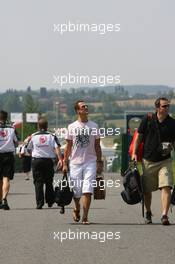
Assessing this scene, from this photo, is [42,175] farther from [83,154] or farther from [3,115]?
[83,154]

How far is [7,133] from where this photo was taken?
18.5 meters

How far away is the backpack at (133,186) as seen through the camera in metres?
15.1

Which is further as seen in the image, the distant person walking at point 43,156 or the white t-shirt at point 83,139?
the distant person walking at point 43,156

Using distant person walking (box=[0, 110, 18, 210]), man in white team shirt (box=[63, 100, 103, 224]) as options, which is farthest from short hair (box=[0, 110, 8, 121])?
man in white team shirt (box=[63, 100, 103, 224])

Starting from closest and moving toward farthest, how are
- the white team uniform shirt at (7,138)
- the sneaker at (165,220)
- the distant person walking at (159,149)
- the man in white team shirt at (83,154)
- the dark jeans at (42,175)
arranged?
the man in white team shirt at (83,154)
the sneaker at (165,220)
the distant person walking at (159,149)
the white team uniform shirt at (7,138)
the dark jeans at (42,175)

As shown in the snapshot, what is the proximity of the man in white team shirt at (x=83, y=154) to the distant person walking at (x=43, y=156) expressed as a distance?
3681mm

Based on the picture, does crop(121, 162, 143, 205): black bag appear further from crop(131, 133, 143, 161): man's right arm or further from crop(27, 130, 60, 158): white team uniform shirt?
crop(27, 130, 60, 158): white team uniform shirt

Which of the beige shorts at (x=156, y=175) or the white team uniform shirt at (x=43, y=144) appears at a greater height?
the white team uniform shirt at (x=43, y=144)

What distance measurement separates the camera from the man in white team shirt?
47.3ft

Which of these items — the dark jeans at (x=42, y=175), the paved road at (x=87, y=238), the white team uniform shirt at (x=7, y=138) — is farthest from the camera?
the dark jeans at (x=42, y=175)

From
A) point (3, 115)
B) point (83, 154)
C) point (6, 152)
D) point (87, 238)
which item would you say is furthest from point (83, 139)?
point (6, 152)

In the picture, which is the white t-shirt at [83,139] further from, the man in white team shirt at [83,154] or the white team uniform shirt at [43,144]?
the white team uniform shirt at [43,144]

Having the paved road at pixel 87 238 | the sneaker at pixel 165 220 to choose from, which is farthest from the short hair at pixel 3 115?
the sneaker at pixel 165 220

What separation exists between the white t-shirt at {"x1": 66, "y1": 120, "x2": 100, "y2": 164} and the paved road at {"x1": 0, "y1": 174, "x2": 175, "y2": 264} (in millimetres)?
990
